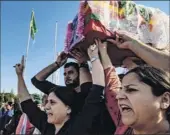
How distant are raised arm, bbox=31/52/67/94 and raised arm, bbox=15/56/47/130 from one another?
167 mm

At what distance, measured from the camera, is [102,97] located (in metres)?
2.43

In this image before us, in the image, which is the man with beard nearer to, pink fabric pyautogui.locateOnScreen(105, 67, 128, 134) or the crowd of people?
the crowd of people

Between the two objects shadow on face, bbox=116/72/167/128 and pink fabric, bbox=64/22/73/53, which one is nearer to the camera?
shadow on face, bbox=116/72/167/128

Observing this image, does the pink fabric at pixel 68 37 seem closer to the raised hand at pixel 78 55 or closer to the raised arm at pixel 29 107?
the raised hand at pixel 78 55

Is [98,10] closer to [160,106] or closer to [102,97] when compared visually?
[102,97]

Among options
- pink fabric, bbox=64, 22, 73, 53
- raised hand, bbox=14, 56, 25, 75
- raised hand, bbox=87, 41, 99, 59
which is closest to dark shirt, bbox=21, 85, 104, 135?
raised hand, bbox=87, 41, 99, 59

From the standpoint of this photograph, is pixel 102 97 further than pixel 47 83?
No

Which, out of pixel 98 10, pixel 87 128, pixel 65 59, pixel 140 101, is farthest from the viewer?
pixel 65 59

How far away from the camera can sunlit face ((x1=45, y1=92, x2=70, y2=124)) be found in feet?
8.79

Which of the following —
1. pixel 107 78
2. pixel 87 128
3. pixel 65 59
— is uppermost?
pixel 65 59

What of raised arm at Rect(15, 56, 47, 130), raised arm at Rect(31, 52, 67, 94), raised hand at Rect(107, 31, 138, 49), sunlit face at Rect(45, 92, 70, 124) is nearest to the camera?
raised hand at Rect(107, 31, 138, 49)

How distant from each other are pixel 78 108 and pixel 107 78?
601mm

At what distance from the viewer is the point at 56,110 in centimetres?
270

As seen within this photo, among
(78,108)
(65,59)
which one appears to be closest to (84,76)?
(78,108)
